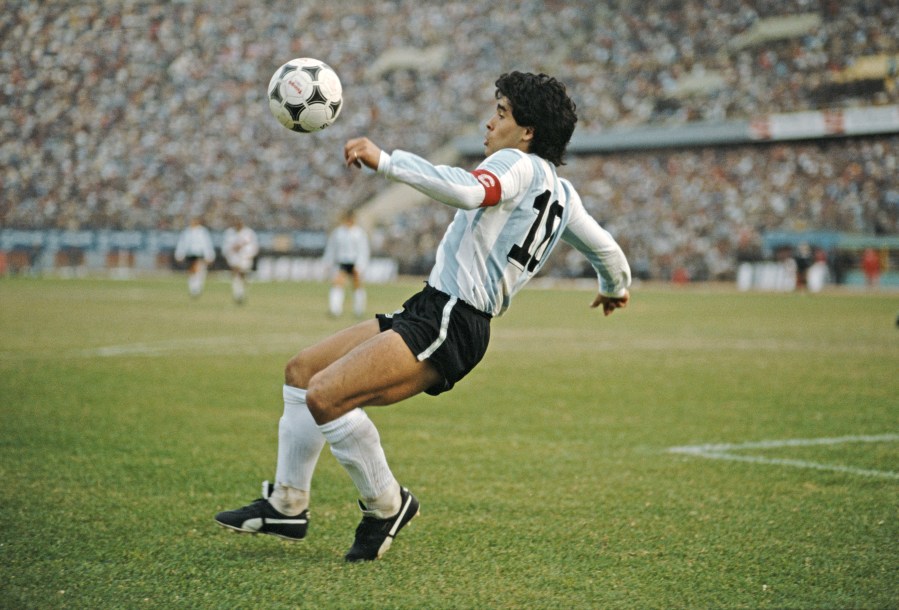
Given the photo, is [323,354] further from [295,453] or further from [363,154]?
[363,154]

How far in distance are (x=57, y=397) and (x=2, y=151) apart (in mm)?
40406

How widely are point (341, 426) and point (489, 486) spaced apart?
2.02 meters

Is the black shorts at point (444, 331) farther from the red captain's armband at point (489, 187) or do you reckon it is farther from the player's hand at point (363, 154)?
the player's hand at point (363, 154)

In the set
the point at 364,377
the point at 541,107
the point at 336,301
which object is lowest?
the point at 336,301

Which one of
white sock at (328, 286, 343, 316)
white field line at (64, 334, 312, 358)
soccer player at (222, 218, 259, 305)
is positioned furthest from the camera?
soccer player at (222, 218, 259, 305)

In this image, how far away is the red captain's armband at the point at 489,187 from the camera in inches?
176

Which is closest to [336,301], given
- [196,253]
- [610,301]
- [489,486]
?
[196,253]

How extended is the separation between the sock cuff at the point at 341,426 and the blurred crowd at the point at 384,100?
1463 inches

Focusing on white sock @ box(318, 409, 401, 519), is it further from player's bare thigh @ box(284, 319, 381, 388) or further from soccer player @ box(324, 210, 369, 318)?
soccer player @ box(324, 210, 369, 318)

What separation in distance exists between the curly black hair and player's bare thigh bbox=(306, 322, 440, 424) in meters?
1.19

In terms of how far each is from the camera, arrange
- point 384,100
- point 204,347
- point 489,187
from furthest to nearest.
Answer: point 384,100 < point 204,347 < point 489,187

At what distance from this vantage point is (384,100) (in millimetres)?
49438

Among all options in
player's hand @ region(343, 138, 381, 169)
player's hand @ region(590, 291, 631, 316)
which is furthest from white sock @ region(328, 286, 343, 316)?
player's hand @ region(343, 138, 381, 169)

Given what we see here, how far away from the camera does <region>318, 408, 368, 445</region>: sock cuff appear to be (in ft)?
15.6
